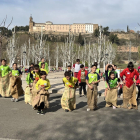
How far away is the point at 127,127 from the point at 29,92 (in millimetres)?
4235

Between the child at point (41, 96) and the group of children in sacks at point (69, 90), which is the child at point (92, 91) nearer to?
the group of children in sacks at point (69, 90)

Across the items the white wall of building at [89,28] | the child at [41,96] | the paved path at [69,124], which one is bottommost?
the paved path at [69,124]

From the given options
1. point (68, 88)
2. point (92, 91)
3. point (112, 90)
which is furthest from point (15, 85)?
point (112, 90)

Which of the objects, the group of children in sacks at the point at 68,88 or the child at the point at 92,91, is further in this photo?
the child at the point at 92,91

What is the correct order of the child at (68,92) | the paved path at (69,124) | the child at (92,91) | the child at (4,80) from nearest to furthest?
the paved path at (69,124) < the child at (68,92) < the child at (92,91) < the child at (4,80)

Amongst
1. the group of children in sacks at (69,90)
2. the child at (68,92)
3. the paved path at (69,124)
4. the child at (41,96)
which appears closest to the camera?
the paved path at (69,124)

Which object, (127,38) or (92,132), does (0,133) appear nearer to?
(92,132)

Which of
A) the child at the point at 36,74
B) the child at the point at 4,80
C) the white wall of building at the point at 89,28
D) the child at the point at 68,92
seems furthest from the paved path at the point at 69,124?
the white wall of building at the point at 89,28

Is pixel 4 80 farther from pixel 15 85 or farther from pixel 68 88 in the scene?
pixel 68 88

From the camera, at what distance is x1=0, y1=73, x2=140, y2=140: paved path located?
15.3ft

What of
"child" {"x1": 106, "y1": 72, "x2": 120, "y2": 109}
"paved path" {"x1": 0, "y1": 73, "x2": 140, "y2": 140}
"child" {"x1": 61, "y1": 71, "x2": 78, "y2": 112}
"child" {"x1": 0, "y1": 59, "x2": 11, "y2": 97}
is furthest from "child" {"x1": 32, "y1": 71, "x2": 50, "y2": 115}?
"child" {"x1": 0, "y1": 59, "x2": 11, "y2": 97}

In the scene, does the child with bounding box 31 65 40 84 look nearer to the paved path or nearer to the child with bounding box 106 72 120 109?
the paved path

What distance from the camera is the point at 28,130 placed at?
5.04 meters

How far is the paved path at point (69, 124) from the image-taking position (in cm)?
466
